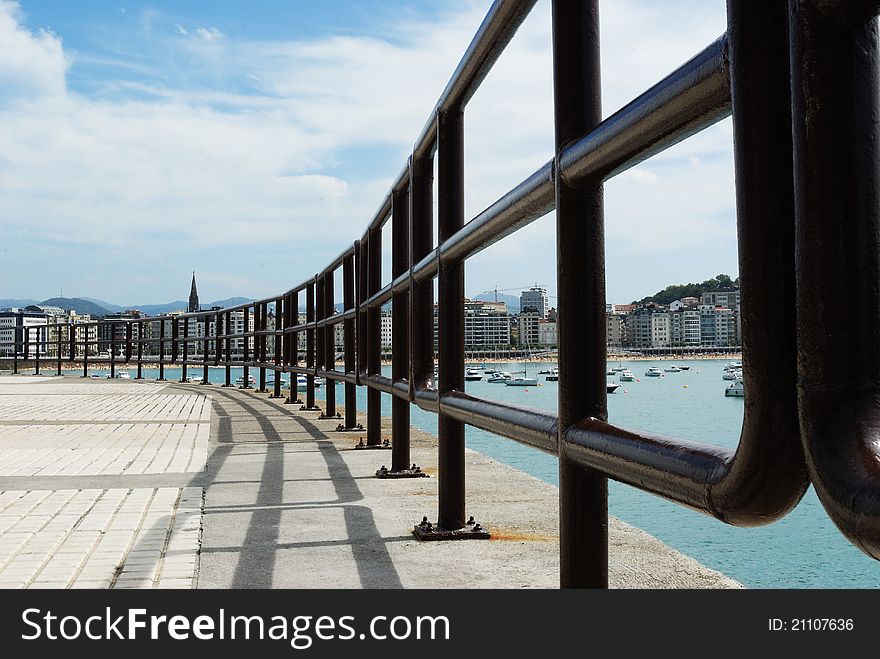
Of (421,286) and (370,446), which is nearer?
(421,286)

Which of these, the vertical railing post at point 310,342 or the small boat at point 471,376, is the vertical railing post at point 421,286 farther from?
the vertical railing post at point 310,342

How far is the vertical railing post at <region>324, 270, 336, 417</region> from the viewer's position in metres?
8.71

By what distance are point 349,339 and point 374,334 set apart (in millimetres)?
1337

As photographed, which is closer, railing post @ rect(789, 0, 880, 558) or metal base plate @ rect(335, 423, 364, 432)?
railing post @ rect(789, 0, 880, 558)

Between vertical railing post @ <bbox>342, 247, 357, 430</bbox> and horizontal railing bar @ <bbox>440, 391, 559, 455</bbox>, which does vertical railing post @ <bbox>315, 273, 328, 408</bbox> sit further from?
horizontal railing bar @ <bbox>440, 391, 559, 455</bbox>

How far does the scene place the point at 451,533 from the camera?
330cm

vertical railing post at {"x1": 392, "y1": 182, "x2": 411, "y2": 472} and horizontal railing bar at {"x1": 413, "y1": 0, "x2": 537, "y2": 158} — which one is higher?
horizontal railing bar at {"x1": 413, "y1": 0, "x2": 537, "y2": 158}

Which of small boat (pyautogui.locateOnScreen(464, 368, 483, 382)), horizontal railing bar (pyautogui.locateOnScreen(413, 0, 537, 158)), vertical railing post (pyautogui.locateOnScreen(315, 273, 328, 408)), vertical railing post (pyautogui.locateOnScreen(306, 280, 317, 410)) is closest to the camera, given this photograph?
horizontal railing bar (pyautogui.locateOnScreen(413, 0, 537, 158))

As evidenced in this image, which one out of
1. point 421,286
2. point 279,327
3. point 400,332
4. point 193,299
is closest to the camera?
point 421,286

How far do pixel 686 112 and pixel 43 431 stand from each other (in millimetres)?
7867

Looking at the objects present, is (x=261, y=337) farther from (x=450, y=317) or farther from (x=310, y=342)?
(x=450, y=317)

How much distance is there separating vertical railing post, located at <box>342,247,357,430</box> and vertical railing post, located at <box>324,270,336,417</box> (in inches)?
33.1

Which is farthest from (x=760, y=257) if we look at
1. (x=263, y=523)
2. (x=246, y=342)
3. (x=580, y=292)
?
(x=246, y=342)

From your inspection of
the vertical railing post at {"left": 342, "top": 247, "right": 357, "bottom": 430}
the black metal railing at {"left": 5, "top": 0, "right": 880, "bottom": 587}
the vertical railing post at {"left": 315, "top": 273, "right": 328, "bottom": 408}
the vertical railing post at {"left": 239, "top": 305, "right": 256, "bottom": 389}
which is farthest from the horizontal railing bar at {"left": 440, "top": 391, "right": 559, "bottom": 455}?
the vertical railing post at {"left": 239, "top": 305, "right": 256, "bottom": 389}
